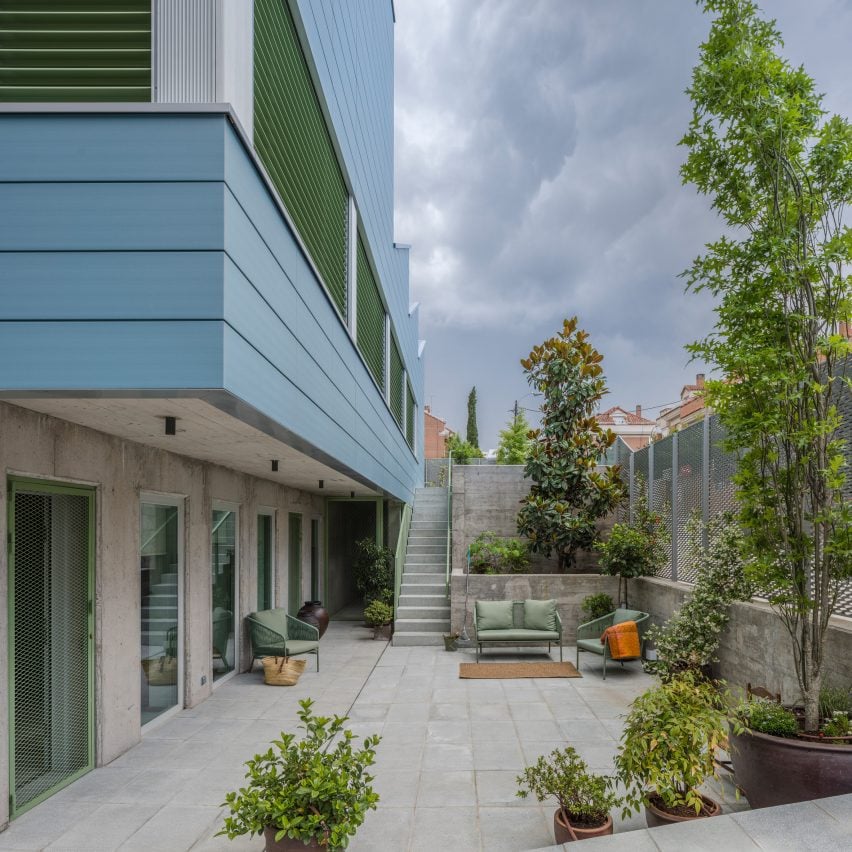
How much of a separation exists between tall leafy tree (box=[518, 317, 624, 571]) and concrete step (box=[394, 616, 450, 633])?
2.16 metres

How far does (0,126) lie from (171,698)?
5.44 m

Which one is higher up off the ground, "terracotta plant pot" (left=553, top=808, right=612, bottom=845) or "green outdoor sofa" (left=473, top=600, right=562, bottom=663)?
"terracotta plant pot" (left=553, top=808, right=612, bottom=845)

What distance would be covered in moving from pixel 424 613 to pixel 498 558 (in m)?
1.66

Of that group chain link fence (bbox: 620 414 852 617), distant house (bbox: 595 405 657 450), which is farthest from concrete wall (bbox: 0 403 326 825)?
distant house (bbox: 595 405 657 450)

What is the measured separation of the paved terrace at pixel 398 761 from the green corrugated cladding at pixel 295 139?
3.92m

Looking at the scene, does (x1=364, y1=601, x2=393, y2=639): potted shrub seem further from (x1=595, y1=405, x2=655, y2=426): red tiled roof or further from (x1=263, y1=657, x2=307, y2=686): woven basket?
(x1=595, y1=405, x2=655, y2=426): red tiled roof

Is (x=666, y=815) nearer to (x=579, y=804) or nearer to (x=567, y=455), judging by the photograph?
(x=579, y=804)

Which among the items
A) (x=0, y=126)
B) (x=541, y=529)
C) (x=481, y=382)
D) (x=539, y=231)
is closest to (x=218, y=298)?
(x=0, y=126)

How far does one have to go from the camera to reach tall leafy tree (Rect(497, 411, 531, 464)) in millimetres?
25484

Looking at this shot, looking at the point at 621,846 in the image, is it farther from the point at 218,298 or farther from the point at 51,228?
the point at 51,228

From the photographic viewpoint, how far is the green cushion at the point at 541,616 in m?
9.99

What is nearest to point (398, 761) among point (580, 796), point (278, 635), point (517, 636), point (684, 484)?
point (580, 796)

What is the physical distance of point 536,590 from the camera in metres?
11.0

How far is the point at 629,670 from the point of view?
29.8 ft
